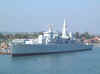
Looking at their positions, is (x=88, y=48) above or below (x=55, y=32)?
below

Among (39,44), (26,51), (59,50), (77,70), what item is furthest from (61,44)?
(77,70)

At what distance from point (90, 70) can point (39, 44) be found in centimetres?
1452

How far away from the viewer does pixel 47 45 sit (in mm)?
35344

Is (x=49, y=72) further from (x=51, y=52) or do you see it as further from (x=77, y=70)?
(x=51, y=52)

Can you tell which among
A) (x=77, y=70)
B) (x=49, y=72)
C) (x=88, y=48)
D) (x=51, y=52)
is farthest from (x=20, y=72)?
(x=88, y=48)

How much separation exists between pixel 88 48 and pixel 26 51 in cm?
1478

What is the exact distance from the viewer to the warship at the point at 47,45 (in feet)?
104

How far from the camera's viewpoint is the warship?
3177cm

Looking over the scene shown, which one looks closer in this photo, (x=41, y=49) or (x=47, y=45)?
(x=41, y=49)

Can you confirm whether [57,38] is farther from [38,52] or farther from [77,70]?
[77,70]

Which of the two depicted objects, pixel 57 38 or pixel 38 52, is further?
pixel 57 38

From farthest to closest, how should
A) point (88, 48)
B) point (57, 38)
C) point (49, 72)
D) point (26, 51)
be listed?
point (88, 48)
point (57, 38)
point (26, 51)
point (49, 72)

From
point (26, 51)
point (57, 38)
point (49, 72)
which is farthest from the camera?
point (57, 38)

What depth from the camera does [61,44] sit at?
1489 inches
